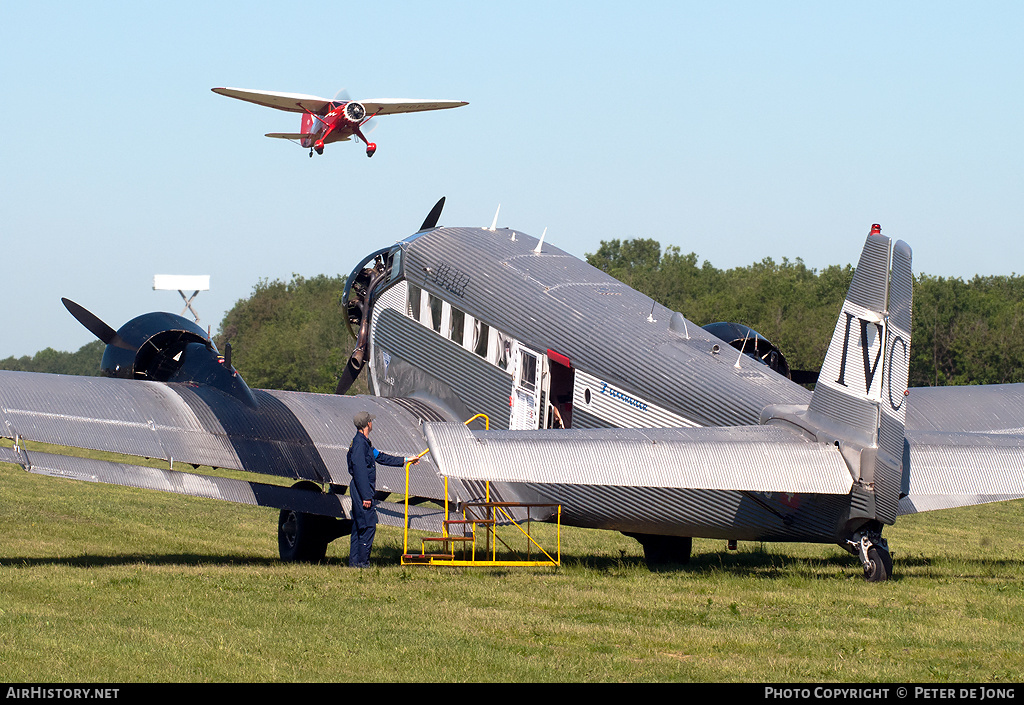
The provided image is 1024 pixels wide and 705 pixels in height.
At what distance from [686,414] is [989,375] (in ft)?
177

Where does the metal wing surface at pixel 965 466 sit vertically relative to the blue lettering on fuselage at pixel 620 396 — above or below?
below

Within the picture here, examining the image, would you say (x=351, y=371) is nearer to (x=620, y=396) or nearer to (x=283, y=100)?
(x=620, y=396)

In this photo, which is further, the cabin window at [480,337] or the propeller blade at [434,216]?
the propeller blade at [434,216]

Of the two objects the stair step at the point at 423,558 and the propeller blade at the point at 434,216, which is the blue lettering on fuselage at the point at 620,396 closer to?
the stair step at the point at 423,558

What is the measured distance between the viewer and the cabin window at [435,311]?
1656 centimetres

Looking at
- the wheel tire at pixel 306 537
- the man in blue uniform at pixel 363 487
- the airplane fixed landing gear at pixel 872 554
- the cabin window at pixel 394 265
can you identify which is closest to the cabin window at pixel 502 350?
the man in blue uniform at pixel 363 487

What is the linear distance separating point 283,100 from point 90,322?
53.9 ft

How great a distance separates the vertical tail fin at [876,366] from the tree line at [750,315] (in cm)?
2835

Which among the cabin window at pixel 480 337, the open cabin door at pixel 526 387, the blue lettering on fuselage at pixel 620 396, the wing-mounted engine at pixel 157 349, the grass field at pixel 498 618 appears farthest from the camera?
the wing-mounted engine at pixel 157 349

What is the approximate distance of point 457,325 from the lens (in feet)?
53.0

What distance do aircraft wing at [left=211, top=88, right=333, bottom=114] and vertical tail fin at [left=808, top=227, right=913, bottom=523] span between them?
2425cm

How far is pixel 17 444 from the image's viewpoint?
1219cm

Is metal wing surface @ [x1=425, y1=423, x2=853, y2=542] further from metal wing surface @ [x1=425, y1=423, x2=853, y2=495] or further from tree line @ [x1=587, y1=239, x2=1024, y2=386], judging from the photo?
tree line @ [x1=587, y1=239, x2=1024, y2=386]

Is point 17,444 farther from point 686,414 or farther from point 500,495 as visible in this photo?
point 686,414
